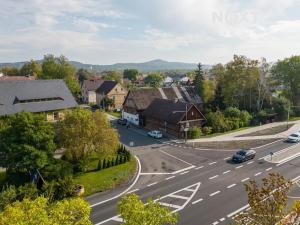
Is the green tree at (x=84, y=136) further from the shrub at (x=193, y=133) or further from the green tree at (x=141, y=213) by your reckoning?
the green tree at (x=141, y=213)

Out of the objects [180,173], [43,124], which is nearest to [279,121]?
[180,173]

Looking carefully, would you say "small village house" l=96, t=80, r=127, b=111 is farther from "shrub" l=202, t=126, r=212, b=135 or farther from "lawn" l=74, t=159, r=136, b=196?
"lawn" l=74, t=159, r=136, b=196

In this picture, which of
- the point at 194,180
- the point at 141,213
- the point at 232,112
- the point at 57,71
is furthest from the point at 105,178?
the point at 57,71

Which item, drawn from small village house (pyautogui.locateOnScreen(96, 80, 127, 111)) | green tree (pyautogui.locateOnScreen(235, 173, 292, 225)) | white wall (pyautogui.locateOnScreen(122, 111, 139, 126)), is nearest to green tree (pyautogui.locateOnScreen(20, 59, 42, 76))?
small village house (pyautogui.locateOnScreen(96, 80, 127, 111))

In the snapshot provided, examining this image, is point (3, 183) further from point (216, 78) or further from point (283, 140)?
point (216, 78)

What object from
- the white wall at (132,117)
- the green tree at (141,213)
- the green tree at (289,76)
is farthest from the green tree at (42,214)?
the green tree at (289,76)

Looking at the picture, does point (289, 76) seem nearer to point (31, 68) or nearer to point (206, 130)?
point (206, 130)
